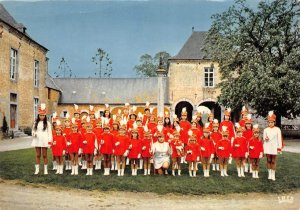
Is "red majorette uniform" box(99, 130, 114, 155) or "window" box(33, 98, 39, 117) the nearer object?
"red majorette uniform" box(99, 130, 114, 155)

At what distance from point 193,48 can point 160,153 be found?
27.0m

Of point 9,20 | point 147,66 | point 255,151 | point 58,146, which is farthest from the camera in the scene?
point 147,66

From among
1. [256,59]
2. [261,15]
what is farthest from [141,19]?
[261,15]

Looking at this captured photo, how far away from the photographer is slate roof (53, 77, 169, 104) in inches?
1516

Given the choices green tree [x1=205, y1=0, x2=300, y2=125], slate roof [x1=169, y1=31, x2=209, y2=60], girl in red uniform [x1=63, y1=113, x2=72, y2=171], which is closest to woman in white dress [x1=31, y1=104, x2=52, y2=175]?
girl in red uniform [x1=63, y1=113, x2=72, y2=171]

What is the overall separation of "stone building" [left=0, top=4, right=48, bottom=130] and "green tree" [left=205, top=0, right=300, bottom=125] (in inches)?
515

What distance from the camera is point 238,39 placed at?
1015 inches

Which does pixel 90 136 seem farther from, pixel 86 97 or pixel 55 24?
pixel 86 97

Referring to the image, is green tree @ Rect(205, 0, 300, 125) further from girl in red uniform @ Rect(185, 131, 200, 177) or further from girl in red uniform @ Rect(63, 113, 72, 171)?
girl in red uniform @ Rect(63, 113, 72, 171)

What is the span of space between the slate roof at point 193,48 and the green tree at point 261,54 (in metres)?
8.24

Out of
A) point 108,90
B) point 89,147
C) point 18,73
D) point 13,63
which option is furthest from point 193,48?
point 89,147

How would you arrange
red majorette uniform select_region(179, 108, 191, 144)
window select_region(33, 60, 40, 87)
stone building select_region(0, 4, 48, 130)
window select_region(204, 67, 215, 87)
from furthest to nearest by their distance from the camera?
window select_region(204, 67, 215, 87), window select_region(33, 60, 40, 87), stone building select_region(0, 4, 48, 130), red majorette uniform select_region(179, 108, 191, 144)

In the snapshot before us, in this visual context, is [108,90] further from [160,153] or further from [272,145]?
[272,145]

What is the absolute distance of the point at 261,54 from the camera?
25047mm
